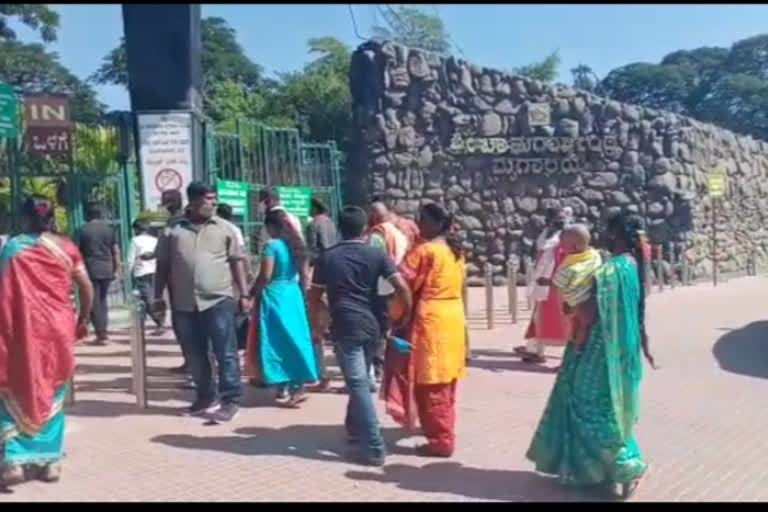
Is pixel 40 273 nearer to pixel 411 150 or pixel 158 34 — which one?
pixel 158 34

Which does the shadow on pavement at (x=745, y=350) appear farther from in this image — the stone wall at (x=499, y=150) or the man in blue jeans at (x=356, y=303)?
the stone wall at (x=499, y=150)

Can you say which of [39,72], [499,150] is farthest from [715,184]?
[39,72]

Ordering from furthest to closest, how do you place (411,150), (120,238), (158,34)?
(411,150) < (120,238) < (158,34)

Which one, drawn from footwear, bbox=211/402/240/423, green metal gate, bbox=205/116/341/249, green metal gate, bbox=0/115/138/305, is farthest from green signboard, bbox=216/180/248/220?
footwear, bbox=211/402/240/423

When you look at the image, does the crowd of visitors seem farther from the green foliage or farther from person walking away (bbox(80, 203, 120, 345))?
the green foliage

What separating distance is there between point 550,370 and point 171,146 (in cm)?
409

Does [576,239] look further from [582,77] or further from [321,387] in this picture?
[582,77]

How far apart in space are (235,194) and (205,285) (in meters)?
5.76

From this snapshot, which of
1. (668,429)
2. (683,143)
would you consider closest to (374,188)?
(683,143)

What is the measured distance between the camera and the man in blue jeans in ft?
18.5

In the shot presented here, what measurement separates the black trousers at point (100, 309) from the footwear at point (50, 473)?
5256 mm

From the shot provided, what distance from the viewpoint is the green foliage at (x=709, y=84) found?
1919 inches

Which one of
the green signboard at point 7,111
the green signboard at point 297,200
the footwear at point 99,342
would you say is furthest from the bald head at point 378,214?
the green signboard at point 297,200

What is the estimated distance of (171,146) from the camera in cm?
875
